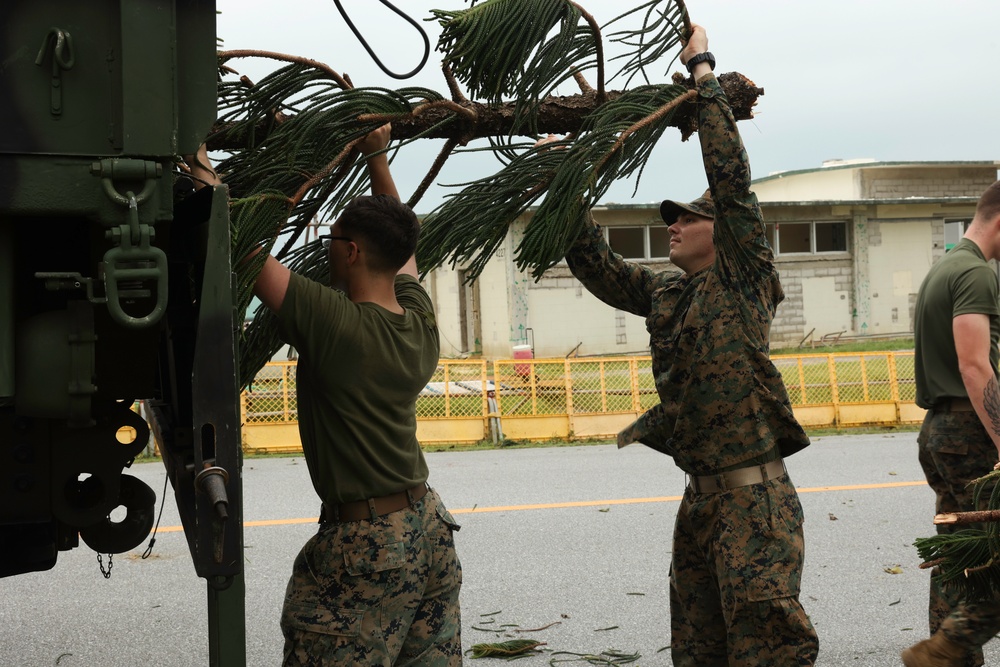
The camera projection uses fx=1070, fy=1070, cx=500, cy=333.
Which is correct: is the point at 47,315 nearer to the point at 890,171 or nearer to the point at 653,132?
the point at 653,132

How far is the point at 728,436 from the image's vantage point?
134 inches

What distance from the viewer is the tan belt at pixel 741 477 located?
338cm

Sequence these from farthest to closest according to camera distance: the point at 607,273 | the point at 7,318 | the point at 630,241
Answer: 1. the point at 630,241
2. the point at 607,273
3. the point at 7,318

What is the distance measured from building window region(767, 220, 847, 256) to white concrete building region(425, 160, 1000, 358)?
0.08 ft

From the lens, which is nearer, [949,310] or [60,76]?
[60,76]

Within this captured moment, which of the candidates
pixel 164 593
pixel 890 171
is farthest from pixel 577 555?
pixel 890 171

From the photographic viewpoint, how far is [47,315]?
6.68ft

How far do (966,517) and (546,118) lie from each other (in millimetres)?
1642

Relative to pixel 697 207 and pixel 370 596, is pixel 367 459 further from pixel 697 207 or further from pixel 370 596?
pixel 697 207

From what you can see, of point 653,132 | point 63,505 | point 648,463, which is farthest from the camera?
point 648,463

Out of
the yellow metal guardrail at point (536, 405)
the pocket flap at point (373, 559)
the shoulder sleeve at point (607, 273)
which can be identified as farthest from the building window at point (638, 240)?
the pocket flap at point (373, 559)

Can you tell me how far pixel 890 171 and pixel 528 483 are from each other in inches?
956

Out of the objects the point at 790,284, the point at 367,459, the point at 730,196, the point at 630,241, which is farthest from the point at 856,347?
the point at 367,459

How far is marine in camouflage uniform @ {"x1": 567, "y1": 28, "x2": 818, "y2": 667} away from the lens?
322cm
